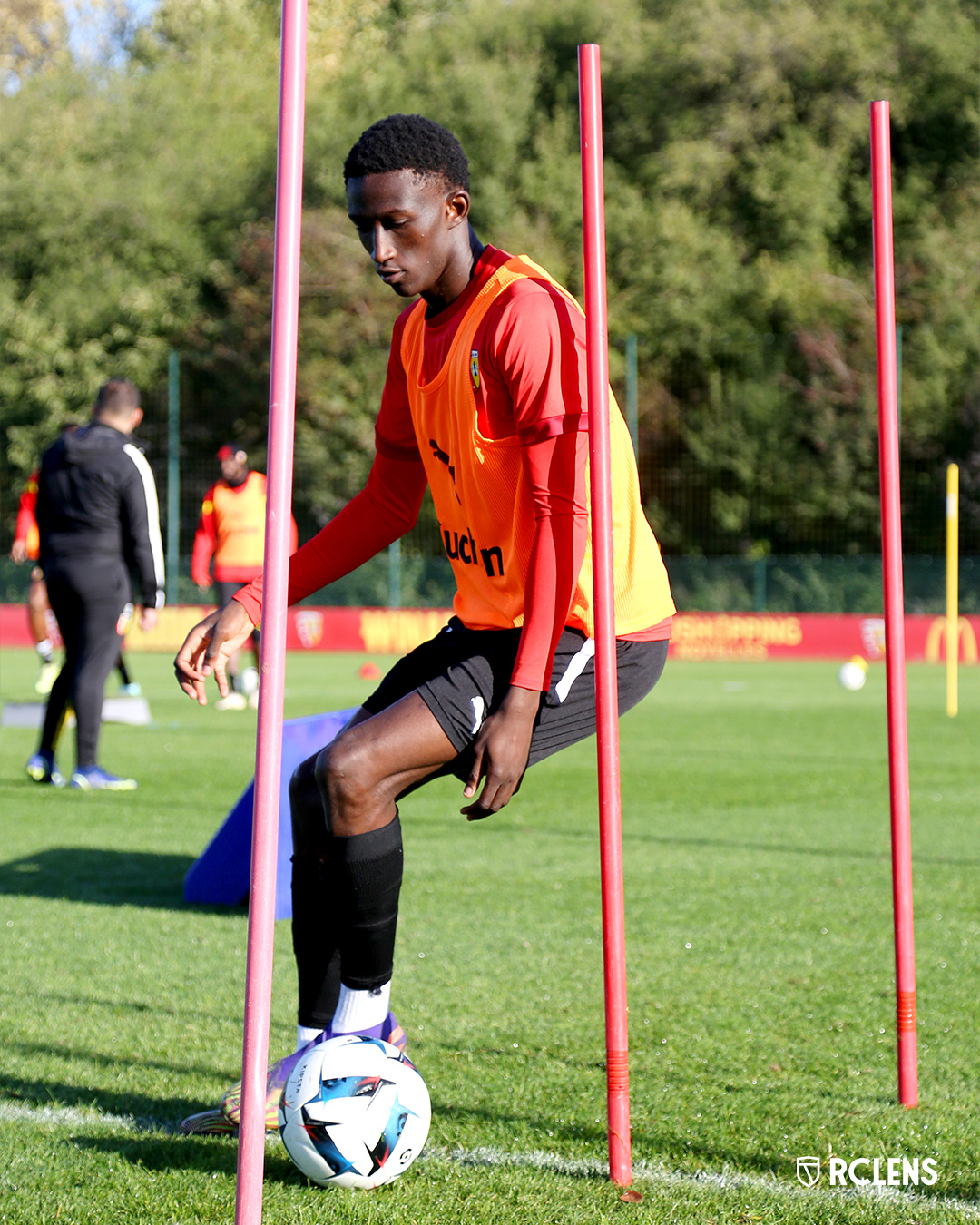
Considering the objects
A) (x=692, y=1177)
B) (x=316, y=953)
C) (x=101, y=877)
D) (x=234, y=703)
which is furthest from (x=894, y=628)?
(x=234, y=703)

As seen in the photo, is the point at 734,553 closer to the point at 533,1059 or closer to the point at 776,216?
the point at 776,216

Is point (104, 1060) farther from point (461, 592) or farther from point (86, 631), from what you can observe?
point (86, 631)

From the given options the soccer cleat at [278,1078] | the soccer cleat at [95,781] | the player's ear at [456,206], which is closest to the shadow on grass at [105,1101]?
the soccer cleat at [278,1078]

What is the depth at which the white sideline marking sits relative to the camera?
3080 mm

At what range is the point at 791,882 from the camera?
6.55m

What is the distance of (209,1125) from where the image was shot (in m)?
3.47

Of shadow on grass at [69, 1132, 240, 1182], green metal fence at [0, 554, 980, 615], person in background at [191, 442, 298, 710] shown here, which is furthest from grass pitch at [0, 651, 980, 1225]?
green metal fence at [0, 554, 980, 615]

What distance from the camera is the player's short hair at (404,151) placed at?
318 cm

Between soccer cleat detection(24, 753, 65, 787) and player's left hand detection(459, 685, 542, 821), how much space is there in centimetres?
684

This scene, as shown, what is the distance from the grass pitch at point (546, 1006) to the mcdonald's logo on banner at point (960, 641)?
48.2 ft

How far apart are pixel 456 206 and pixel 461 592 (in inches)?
34.5

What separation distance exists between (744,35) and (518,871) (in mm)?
32250

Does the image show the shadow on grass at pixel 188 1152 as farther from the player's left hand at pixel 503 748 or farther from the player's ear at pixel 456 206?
the player's ear at pixel 456 206

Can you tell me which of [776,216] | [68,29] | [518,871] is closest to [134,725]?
[518,871]
